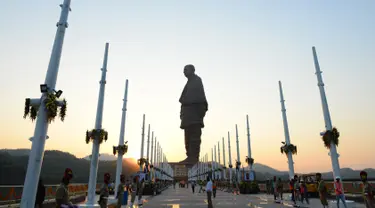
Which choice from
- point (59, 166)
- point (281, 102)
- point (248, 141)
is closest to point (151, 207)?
point (281, 102)

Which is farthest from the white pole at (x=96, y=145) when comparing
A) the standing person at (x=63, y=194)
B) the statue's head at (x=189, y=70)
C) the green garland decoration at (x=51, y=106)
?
the statue's head at (x=189, y=70)

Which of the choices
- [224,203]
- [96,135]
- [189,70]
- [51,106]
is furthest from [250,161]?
[189,70]

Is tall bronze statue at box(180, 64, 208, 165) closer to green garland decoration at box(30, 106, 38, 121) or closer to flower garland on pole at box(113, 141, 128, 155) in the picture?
flower garland on pole at box(113, 141, 128, 155)

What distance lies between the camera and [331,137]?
58.8 feet

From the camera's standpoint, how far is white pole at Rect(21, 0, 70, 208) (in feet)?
30.2

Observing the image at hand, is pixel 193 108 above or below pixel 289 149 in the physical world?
above

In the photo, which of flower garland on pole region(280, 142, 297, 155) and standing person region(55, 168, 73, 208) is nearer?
standing person region(55, 168, 73, 208)

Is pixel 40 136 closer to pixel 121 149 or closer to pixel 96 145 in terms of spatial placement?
pixel 96 145

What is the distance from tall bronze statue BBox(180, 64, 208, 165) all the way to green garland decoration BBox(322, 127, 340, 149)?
8767 cm

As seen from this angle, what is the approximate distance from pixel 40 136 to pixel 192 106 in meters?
98.7

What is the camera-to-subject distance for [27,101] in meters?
10.2

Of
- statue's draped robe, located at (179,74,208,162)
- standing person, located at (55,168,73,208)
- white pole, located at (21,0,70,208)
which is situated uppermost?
statue's draped robe, located at (179,74,208,162)

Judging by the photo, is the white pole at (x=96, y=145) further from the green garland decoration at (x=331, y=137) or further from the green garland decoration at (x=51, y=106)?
the green garland decoration at (x=331, y=137)

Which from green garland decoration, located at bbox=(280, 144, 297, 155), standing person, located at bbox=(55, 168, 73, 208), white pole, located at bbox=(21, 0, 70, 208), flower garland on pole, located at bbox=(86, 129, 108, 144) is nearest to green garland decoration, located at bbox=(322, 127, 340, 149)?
green garland decoration, located at bbox=(280, 144, 297, 155)
